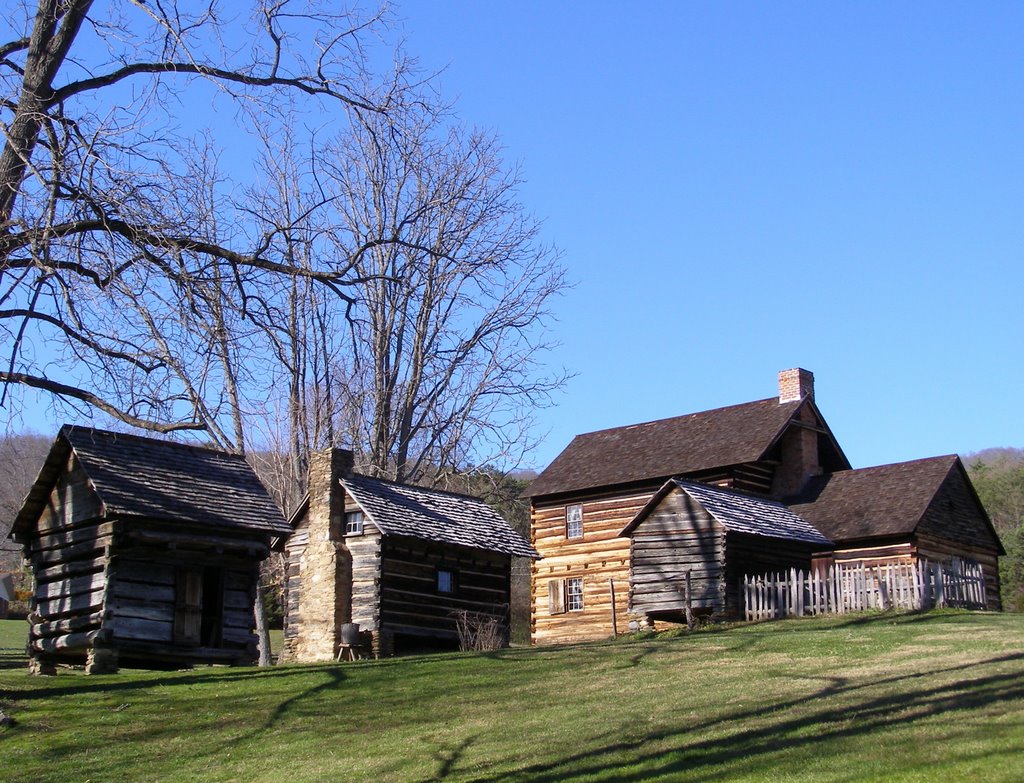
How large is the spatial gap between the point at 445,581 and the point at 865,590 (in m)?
11.3

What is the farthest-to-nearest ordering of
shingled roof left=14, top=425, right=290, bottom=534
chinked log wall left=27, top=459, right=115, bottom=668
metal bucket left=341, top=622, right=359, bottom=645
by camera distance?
metal bucket left=341, top=622, right=359, bottom=645, shingled roof left=14, top=425, right=290, bottom=534, chinked log wall left=27, top=459, right=115, bottom=668

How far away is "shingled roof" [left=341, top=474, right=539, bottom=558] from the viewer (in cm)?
3080

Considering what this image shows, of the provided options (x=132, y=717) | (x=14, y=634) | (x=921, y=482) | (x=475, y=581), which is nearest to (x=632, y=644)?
(x=475, y=581)

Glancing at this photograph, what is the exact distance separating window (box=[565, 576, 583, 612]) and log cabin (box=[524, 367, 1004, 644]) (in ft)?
0.12

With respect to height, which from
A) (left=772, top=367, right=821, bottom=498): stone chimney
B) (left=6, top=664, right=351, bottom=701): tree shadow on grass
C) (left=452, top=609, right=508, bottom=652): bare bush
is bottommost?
(left=6, top=664, right=351, bottom=701): tree shadow on grass

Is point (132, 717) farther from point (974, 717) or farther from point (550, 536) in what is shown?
point (550, 536)

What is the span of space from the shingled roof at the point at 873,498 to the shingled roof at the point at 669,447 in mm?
2538

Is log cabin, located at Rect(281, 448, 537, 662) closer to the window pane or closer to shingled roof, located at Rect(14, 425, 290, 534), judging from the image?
the window pane

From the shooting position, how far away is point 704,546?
33.8m

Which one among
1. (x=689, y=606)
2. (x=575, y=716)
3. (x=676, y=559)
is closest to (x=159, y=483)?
(x=575, y=716)

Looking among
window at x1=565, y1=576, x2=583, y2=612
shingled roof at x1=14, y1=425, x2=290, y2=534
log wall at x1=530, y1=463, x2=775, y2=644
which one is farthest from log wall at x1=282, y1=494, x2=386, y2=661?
window at x1=565, y1=576, x2=583, y2=612

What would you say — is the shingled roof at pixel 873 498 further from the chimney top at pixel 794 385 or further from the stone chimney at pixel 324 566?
the stone chimney at pixel 324 566

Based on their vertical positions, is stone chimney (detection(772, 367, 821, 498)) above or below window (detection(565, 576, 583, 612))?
above

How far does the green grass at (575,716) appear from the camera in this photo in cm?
1209
